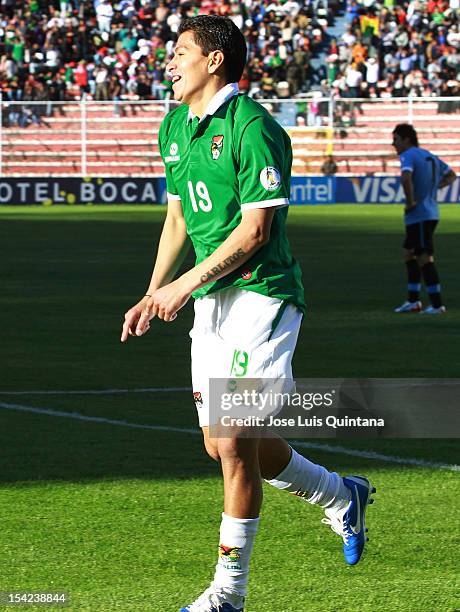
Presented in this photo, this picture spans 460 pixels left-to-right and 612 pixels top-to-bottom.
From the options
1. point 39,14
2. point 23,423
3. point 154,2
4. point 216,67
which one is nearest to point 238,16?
point 154,2

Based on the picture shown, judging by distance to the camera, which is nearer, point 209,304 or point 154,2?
point 209,304

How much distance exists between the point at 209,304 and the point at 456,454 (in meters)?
3.83

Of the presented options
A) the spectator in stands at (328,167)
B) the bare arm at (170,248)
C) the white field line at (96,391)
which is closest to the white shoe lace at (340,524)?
the bare arm at (170,248)

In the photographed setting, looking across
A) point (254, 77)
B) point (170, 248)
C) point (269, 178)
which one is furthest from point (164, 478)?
point (254, 77)

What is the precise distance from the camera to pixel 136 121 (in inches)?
1757

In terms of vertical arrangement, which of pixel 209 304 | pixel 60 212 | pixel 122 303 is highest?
pixel 209 304

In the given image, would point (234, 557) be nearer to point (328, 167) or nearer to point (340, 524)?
point (340, 524)

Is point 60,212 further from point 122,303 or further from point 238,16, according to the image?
point 122,303

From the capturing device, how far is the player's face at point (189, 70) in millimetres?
5473

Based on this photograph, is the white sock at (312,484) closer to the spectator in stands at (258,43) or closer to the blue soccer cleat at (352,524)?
the blue soccer cleat at (352,524)

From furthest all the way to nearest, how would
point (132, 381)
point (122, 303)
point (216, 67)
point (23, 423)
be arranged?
point (122, 303) → point (132, 381) → point (23, 423) → point (216, 67)

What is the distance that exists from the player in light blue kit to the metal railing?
2497 centimetres

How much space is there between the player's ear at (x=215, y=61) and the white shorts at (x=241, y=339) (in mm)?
802

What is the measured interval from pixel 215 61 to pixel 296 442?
13.8ft
